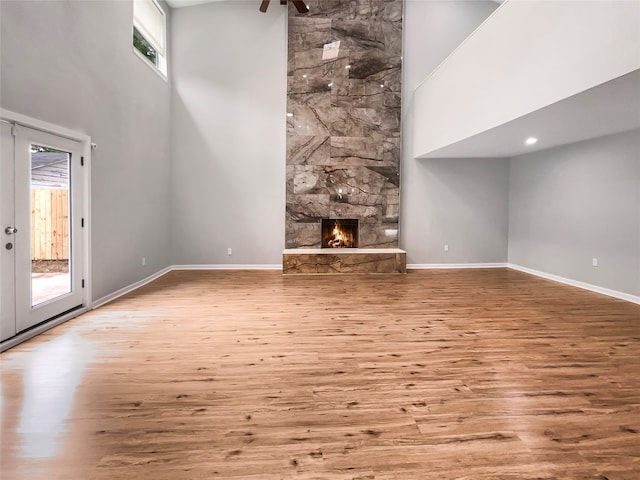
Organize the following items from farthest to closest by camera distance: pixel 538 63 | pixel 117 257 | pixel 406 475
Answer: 1. pixel 117 257
2. pixel 538 63
3. pixel 406 475

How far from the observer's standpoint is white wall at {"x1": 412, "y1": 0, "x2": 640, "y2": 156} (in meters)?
2.53

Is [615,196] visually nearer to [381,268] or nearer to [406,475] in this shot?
[381,268]

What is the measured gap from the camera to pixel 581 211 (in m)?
5.37

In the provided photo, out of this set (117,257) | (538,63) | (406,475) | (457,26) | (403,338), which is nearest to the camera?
(406,475)

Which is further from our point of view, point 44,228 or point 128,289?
point 128,289

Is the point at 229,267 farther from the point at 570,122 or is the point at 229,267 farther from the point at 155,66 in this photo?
the point at 570,122

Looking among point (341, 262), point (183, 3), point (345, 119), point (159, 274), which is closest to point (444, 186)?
point (345, 119)

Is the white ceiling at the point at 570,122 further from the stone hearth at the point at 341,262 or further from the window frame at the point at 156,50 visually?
the stone hearth at the point at 341,262

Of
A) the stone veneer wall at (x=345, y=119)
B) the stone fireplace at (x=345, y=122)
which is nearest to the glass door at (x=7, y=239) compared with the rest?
the stone fireplace at (x=345, y=122)

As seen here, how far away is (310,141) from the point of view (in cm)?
659

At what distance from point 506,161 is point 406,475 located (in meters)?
7.11

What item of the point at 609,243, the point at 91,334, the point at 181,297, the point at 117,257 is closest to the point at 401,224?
the point at 609,243

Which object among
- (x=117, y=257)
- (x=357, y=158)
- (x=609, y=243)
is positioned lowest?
(x=117, y=257)

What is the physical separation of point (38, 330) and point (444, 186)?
6696mm
